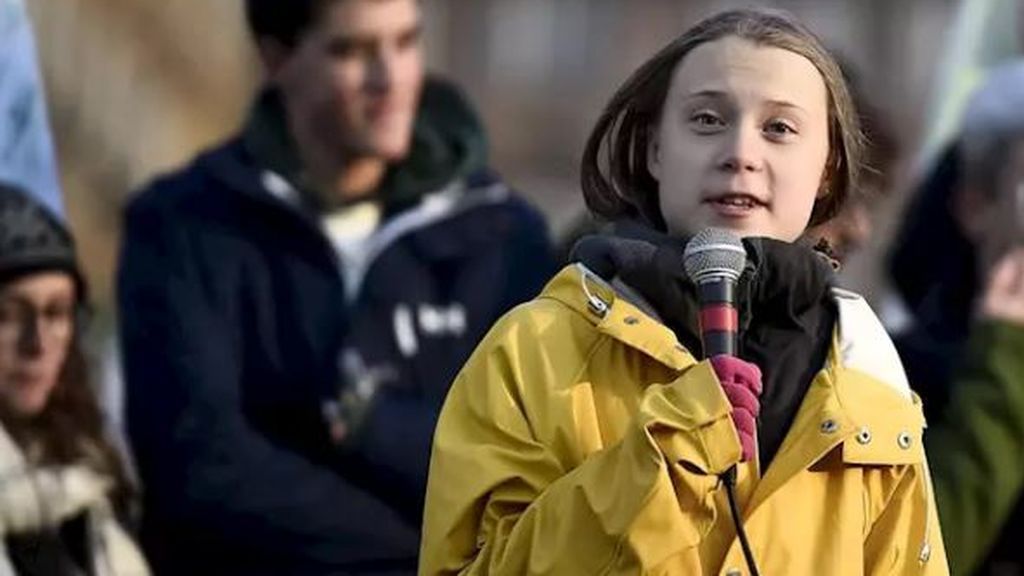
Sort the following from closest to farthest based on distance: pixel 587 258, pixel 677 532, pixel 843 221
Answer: pixel 677 532, pixel 587 258, pixel 843 221

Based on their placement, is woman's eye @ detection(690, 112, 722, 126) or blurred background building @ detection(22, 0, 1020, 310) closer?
woman's eye @ detection(690, 112, 722, 126)

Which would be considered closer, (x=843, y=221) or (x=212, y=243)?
(x=843, y=221)

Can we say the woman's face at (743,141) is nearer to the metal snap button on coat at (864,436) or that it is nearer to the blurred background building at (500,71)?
the metal snap button on coat at (864,436)

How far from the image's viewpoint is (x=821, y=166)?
477cm

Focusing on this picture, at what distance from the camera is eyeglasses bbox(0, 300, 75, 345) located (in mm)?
6711

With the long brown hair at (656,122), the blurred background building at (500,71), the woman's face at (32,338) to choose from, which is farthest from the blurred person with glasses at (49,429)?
the long brown hair at (656,122)

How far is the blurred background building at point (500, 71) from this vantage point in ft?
43.0

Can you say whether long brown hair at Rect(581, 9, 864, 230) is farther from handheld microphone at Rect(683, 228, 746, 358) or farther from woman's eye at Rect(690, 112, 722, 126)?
handheld microphone at Rect(683, 228, 746, 358)

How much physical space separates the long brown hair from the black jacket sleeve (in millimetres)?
1959

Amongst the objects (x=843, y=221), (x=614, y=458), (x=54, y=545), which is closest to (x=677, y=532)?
(x=614, y=458)

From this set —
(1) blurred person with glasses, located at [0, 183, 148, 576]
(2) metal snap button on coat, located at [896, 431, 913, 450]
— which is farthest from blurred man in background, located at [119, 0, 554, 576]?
(2) metal snap button on coat, located at [896, 431, 913, 450]

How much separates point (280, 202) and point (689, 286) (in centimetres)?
253

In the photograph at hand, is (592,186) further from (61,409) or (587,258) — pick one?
(61,409)

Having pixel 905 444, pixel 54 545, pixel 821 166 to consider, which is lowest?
pixel 54 545
